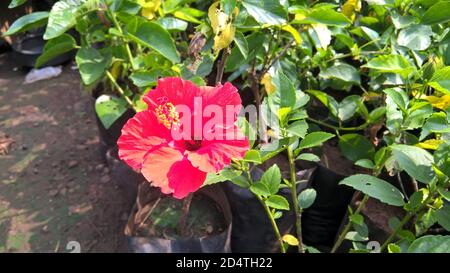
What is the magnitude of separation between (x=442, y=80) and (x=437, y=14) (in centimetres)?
26

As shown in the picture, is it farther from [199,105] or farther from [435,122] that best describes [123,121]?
[435,122]

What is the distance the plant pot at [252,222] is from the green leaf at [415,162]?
1.86ft

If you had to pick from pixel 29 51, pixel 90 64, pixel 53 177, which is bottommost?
pixel 53 177

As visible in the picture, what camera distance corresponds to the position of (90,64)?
4.01ft

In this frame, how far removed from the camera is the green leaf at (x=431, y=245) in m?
0.66

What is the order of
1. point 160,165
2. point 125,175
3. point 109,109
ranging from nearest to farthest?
point 160,165, point 109,109, point 125,175

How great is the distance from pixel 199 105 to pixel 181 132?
0.18ft

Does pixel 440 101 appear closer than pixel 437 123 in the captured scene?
No

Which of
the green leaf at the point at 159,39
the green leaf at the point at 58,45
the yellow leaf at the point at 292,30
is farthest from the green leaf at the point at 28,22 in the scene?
the yellow leaf at the point at 292,30

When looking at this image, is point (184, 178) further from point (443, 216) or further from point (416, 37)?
point (416, 37)

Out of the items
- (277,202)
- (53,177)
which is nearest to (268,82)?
(277,202)

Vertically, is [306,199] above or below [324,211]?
above

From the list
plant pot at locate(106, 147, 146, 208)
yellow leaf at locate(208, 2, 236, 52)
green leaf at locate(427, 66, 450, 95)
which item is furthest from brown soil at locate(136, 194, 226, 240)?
green leaf at locate(427, 66, 450, 95)

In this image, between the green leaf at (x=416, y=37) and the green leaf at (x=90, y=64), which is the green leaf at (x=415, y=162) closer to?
the green leaf at (x=416, y=37)
